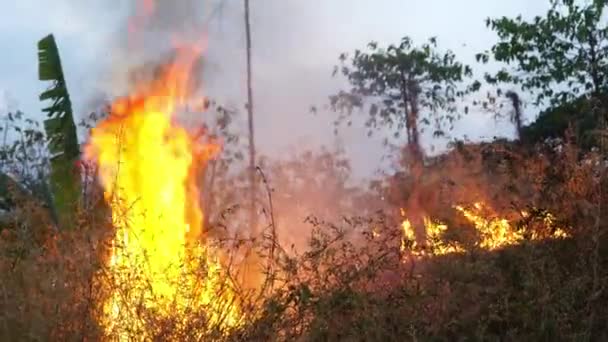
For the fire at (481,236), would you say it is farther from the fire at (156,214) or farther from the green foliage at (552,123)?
the green foliage at (552,123)

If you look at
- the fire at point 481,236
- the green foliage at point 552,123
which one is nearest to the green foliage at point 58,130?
the fire at point 481,236

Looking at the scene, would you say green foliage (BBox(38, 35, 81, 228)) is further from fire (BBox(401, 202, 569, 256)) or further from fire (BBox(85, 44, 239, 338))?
fire (BBox(401, 202, 569, 256))

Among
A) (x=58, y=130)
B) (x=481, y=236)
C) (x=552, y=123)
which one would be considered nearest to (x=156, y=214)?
(x=58, y=130)

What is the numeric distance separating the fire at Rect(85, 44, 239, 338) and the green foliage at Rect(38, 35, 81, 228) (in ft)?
1.14

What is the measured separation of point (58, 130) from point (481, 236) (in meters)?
5.79

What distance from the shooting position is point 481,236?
8.53m

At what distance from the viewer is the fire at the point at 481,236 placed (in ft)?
26.7

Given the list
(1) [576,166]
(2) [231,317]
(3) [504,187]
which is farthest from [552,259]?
(2) [231,317]

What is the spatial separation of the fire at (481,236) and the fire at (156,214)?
2.09 metres

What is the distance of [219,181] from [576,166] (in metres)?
9.22

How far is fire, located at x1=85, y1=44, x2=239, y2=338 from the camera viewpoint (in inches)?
258

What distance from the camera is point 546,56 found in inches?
679

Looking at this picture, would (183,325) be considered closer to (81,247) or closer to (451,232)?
(81,247)

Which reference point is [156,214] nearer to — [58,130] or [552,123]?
[58,130]
